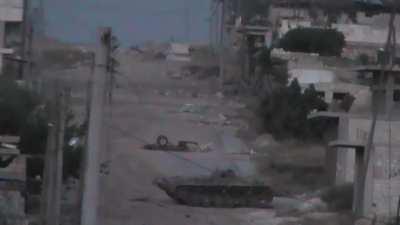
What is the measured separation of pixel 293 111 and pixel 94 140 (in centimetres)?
3487

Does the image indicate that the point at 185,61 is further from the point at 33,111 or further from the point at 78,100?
the point at 33,111

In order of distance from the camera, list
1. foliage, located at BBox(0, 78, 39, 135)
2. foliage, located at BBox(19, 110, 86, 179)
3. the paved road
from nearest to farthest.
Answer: foliage, located at BBox(19, 110, 86, 179) → foliage, located at BBox(0, 78, 39, 135) → the paved road

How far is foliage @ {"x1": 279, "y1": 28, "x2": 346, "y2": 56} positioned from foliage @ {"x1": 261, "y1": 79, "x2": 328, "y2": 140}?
17981 mm

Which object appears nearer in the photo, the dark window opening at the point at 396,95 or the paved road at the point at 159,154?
the paved road at the point at 159,154

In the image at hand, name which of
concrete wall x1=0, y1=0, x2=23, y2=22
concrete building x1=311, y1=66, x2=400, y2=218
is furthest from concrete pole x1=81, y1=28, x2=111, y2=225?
concrete wall x1=0, y1=0, x2=23, y2=22

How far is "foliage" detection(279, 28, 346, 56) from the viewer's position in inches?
3159

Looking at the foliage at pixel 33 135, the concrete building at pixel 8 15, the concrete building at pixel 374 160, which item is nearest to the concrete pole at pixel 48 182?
the foliage at pixel 33 135

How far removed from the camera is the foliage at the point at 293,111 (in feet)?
189

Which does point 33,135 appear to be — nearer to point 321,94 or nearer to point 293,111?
point 293,111

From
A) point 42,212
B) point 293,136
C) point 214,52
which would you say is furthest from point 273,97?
point 214,52

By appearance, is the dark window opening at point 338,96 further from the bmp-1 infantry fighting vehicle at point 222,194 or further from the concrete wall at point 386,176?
the concrete wall at point 386,176

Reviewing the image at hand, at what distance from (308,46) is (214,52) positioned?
41483 millimetres

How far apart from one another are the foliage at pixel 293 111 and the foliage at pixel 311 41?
18.0 metres

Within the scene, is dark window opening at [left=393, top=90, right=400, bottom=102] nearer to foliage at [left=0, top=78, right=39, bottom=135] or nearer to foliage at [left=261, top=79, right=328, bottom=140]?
foliage at [left=261, top=79, right=328, bottom=140]
